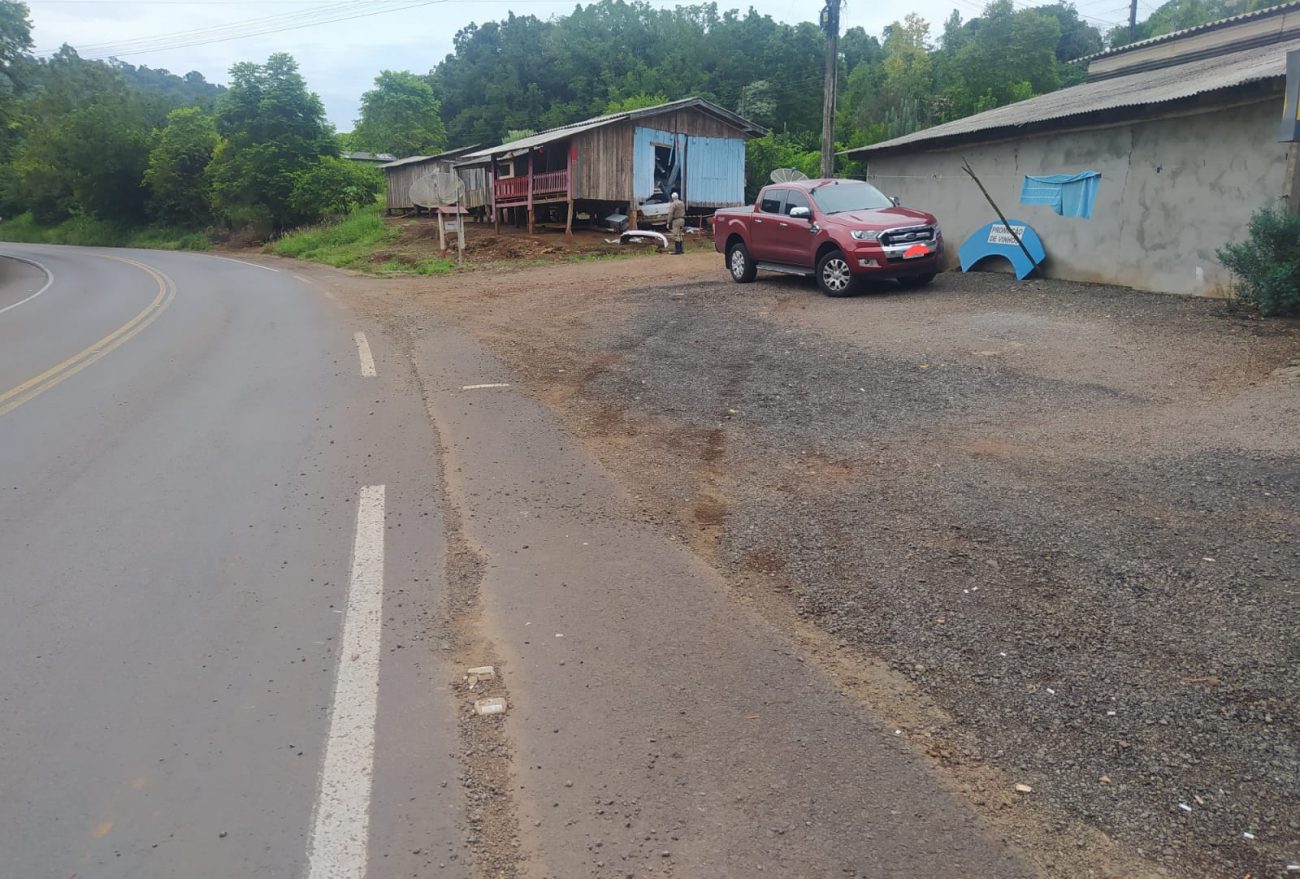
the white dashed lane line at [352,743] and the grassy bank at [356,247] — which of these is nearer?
the white dashed lane line at [352,743]

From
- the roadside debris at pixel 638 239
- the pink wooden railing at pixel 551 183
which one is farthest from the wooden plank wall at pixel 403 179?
the roadside debris at pixel 638 239

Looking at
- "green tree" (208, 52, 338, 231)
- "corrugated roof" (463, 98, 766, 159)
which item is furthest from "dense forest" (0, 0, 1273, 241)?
"corrugated roof" (463, 98, 766, 159)

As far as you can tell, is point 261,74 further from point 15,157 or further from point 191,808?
point 191,808

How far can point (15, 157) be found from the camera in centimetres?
6462

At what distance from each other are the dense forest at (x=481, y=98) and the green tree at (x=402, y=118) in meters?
0.19

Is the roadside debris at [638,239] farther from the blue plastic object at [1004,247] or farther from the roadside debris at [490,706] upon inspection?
the roadside debris at [490,706]

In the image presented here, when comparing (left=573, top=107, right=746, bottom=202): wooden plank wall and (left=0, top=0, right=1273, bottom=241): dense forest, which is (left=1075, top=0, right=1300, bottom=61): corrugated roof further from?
(left=0, top=0, right=1273, bottom=241): dense forest

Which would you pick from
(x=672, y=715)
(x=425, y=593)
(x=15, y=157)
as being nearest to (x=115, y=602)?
(x=425, y=593)

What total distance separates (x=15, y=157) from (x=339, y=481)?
74054 millimetres

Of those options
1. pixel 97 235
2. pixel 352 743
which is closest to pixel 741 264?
pixel 352 743

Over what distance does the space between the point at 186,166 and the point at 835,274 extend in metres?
51.0

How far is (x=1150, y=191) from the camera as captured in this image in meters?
15.0

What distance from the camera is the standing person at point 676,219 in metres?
27.9

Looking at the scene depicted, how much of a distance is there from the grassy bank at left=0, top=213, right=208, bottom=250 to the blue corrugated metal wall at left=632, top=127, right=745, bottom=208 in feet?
92.8
